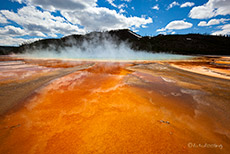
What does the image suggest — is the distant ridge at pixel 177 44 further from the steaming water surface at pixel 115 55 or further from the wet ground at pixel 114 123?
the wet ground at pixel 114 123

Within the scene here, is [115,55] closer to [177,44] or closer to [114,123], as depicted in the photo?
[114,123]

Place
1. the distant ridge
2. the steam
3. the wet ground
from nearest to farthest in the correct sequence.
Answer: the wet ground, the steam, the distant ridge

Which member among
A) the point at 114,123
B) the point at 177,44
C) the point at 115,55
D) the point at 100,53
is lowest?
the point at 114,123

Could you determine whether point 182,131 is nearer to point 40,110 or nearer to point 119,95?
point 119,95

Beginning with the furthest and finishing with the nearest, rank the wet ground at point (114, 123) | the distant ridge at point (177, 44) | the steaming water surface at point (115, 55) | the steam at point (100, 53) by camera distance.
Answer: the distant ridge at point (177, 44), the steam at point (100, 53), the steaming water surface at point (115, 55), the wet ground at point (114, 123)

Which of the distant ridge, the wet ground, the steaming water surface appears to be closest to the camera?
the wet ground

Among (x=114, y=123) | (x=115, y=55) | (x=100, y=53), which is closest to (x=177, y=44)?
(x=115, y=55)

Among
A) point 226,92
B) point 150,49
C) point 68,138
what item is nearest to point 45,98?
point 68,138

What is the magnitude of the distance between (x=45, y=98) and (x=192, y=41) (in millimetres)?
59158

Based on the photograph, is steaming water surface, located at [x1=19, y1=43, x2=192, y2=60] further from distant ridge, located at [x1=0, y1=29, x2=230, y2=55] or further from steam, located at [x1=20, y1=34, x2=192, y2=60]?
distant ridge, located at [x1=0, y1=29, x2=230, y2=55]

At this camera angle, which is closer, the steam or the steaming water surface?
the steaming water surface

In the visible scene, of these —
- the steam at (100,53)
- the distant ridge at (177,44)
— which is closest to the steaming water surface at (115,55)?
the steam at (100,53)

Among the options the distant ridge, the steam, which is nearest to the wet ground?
the steam

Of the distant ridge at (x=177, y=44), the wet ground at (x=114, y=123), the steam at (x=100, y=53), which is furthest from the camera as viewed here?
the distant ridge at (x=177, y=44)
